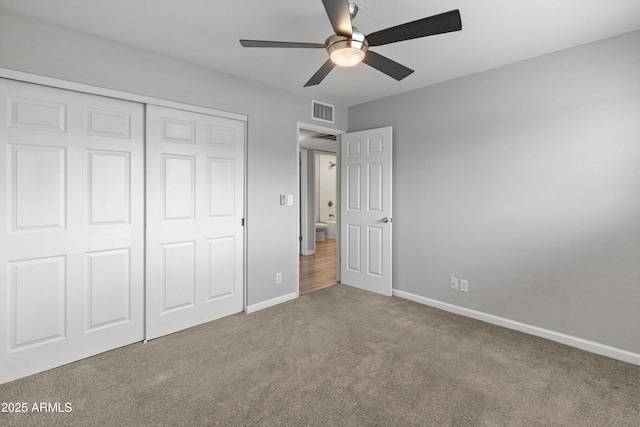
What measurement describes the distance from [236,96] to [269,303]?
2.26 meters

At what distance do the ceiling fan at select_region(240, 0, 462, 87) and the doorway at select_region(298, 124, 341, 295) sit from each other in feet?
6.45

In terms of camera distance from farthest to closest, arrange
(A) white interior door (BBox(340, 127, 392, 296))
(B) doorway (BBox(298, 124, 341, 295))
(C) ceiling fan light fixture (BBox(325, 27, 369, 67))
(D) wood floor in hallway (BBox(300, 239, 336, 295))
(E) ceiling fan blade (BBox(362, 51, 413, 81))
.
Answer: (B) doorway (BBox(298, 124, 341, 295)), (D) wood floor in hallway (BBox(300, 239, 336, 295)), (A) white interior door (BBox(340, 127, 392, 296)), (E) ceiling fan blade (BBox(362, 51, 413, 81)), (C) ceiling fan light fixture (BBox(325, 27, 369, 67))

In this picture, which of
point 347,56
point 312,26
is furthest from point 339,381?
point 312,26

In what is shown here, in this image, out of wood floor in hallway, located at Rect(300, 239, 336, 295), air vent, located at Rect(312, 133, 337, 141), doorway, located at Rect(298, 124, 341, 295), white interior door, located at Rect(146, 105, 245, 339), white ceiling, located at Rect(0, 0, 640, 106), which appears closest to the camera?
white ceiling, located at Rect(0, 0, 640, 106)

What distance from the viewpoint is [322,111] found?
160 inches

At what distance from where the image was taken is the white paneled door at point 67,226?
83.4 inches

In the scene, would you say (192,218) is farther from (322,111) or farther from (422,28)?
(422,28)

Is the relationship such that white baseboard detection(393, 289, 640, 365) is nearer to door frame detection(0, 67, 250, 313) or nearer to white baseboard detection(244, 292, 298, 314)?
white baseboard detection(244, 292, 298, 314)

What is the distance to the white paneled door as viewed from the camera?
2.12m

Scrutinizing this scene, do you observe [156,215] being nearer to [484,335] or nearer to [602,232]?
[484,335]

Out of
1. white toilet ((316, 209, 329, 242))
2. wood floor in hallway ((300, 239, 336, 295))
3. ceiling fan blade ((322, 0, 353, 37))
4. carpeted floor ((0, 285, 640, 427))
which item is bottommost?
carpeted floor ((0, 285, 640, 427))

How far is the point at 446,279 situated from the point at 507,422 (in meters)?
1.80

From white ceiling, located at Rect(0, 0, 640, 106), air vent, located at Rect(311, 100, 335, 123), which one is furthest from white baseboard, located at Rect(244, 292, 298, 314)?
white ceiling, located at Rect(0, 0, 640, 106)

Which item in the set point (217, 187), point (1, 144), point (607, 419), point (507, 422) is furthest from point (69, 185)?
point (607, 419)
